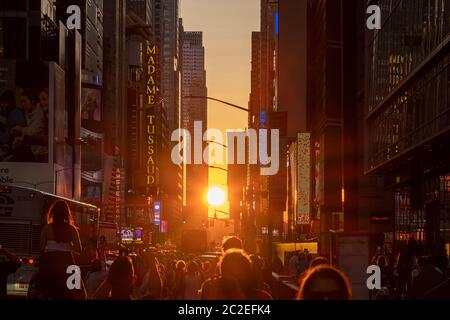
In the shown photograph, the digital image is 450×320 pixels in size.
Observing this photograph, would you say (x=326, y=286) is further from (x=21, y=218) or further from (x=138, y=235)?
(x=138, y=235)

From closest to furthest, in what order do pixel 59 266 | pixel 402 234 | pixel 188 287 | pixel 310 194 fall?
pixel 59 266
pixel 188 287
pixel 402 234
pixel 310 194

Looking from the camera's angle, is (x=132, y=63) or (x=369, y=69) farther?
(x=132, y=63)

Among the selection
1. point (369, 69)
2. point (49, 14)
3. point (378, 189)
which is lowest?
point (378, 189)

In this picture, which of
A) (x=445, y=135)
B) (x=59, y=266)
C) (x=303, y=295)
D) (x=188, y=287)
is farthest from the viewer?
(x=445, y=135)

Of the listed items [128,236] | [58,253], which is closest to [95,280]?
[58,253]

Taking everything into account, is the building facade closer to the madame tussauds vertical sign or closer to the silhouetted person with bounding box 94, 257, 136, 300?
Result: the silhouetted person with bounding box 94, 257, 136, 300

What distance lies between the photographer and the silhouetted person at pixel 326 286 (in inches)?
258

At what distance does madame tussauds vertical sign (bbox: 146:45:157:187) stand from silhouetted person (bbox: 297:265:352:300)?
155804 millimetres

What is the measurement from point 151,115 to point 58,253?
515 ft

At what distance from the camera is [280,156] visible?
120625 mm

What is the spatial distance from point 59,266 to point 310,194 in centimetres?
7938

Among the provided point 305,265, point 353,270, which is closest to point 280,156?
point 305,265

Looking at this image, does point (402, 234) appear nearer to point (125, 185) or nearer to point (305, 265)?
point (305, 265)

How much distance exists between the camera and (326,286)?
659cm
